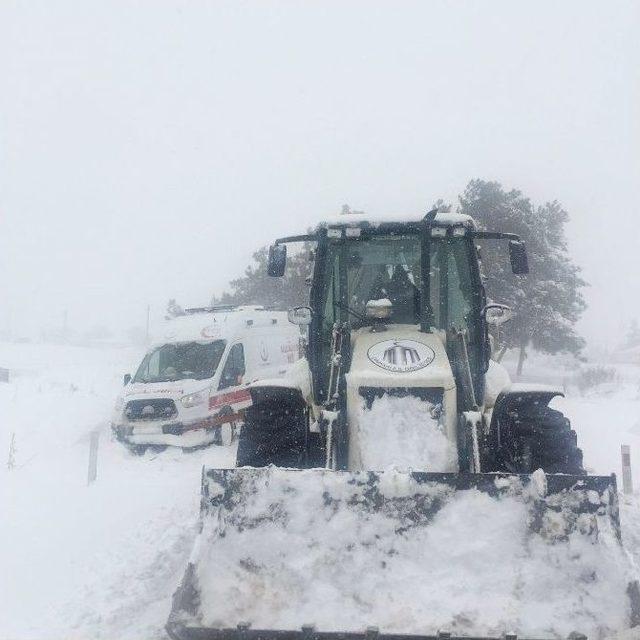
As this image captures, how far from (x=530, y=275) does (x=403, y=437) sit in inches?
969

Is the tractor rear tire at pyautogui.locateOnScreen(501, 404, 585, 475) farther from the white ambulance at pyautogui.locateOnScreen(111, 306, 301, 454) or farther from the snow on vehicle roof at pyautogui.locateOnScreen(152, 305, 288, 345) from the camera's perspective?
the snow on vehicle roof at pyautogui.locateOnScreen(152, 305, 288, 345)

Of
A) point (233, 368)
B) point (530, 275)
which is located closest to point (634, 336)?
point (530, 275)

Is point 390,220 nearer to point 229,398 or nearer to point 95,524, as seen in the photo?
point 95,524

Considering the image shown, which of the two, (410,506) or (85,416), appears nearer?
(410,506)

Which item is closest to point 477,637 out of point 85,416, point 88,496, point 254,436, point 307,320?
point 254,436

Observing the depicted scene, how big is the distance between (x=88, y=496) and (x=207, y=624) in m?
5.61

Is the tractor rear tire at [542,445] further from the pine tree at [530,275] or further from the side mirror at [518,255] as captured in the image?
the pine tree at [530,275]

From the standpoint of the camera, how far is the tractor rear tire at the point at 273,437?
4.96 meters

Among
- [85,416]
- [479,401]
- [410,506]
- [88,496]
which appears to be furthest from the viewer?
[85,416]

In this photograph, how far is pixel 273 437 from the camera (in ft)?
16.5

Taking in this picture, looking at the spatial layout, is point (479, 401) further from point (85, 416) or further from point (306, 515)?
point (85, 416)

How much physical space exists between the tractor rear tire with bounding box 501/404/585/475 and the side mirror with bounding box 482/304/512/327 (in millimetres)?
1033

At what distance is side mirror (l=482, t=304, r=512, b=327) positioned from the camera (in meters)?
5.69

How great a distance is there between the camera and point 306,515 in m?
3.80
